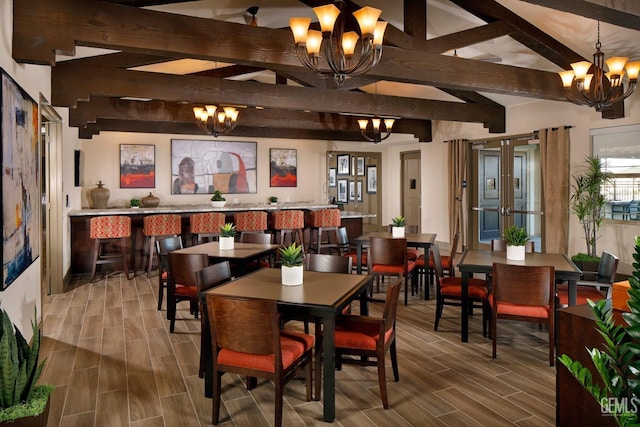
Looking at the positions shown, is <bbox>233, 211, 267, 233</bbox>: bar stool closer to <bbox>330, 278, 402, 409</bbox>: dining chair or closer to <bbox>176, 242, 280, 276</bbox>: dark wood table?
<bbox>176, 242, 280, 276</bbox>: dark wood table

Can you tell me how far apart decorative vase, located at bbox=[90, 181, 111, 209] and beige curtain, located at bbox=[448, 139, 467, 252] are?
6841 millimetres

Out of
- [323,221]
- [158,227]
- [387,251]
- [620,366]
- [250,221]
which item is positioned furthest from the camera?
[323,221]

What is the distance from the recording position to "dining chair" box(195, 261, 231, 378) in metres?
2.96

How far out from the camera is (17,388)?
2.00m

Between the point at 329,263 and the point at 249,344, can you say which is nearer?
the point at 249,344

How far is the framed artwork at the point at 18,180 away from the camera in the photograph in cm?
266

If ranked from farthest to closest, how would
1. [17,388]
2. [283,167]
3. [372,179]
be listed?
[372,179] < [283,167] < [17,388]

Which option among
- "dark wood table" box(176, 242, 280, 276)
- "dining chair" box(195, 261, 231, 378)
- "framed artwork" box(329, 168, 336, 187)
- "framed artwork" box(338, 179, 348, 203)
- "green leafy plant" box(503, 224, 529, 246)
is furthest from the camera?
"framed artwork" box(338, 179, 348, 203)

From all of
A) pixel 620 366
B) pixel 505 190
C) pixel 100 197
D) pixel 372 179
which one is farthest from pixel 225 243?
pixel 372 179

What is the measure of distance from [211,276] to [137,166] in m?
6.83

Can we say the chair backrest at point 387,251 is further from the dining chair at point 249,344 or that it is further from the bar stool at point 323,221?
the bar stool at point 323,221

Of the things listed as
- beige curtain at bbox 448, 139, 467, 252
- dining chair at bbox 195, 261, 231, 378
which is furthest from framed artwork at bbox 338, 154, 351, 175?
dining chair at bbox 195, 261, 231, 378

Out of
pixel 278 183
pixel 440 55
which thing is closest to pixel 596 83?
pixel 440 55

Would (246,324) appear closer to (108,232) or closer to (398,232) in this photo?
(398,232)
